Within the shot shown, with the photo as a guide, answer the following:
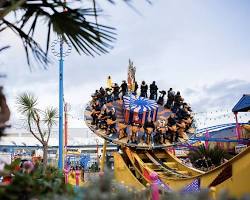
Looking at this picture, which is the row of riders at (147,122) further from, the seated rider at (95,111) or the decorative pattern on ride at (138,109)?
the decorative pattern on ride at (138,109)

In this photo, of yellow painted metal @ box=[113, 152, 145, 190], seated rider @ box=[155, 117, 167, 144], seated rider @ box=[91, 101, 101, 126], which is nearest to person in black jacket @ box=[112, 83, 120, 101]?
seated rider @ box=[91, 101, 101, 126]

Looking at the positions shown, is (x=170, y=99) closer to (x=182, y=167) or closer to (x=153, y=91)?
(x=153, y=91)

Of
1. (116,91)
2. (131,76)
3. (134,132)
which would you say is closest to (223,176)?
(134,132)

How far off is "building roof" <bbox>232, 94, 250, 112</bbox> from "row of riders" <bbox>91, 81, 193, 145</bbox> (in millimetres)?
6429

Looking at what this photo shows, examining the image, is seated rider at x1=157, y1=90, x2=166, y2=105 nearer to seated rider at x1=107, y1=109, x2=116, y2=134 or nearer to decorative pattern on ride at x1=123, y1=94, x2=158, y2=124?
decorative pattern on ride at x1=123, y1=94, x2=158, y2=124

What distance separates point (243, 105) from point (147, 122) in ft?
28.0

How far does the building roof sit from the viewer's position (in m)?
21.8

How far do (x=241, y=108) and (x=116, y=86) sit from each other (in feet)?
30.0

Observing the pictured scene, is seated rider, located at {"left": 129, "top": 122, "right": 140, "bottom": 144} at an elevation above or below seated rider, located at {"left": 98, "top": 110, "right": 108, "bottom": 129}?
below

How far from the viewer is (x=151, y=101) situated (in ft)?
55.0

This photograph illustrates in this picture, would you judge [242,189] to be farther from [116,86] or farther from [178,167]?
[116,86]

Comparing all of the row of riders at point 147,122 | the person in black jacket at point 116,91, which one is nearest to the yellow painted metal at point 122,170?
the row of riders at point 147,122

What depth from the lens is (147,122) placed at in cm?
1608

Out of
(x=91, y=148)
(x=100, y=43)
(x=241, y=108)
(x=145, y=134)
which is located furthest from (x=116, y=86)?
(x=91, y=148)
